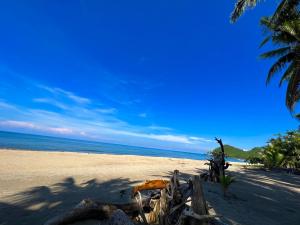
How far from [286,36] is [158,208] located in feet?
44.7

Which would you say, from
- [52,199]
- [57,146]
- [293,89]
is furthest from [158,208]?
[57,146]

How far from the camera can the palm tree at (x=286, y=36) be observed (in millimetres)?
10297

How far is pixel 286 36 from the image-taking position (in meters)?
13.2

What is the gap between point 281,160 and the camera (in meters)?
21.8

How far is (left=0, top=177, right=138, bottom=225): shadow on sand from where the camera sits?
15.0 feet

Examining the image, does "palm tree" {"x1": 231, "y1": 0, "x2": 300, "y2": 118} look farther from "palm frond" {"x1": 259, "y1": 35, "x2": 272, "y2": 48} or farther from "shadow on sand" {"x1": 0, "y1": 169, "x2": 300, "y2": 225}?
"shadow on sand" {"x1": 0, "y1": 169, "x2": 300, "y2": 225}

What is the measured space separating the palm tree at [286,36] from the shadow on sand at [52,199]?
9.39 m

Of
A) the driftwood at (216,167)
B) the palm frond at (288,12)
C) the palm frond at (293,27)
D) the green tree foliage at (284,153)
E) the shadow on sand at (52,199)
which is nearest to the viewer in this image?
the shadow on sand at (52,199)

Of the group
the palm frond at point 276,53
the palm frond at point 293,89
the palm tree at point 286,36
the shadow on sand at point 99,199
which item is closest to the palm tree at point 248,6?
the palm tree at point 286,36

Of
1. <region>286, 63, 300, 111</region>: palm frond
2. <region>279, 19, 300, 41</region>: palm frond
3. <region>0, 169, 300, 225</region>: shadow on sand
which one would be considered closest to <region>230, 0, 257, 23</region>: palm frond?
<region>279, 19, 300, 41</region>: palm frond

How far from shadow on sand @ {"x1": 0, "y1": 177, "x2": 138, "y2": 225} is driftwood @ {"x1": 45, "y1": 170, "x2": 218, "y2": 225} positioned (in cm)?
94

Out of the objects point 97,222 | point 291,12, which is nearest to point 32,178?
point 97,222

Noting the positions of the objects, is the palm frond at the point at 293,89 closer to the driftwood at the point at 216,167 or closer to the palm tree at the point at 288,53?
the palm tree at the point at 288,53

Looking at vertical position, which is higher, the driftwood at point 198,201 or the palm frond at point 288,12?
the palm frond at point 288,12
